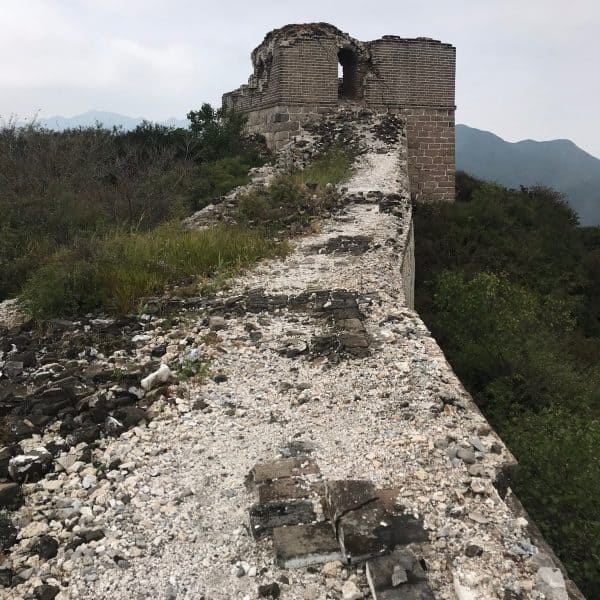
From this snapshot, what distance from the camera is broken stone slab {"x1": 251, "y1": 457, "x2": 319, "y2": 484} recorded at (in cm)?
290

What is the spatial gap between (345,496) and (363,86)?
11.9 meters

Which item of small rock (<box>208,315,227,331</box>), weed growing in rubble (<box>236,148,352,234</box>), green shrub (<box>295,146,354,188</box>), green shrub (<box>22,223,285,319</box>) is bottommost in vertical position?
small rock (<box>208,315,227,331</box>)

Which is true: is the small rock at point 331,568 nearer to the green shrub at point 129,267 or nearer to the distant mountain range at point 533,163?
the green shrub at point 129,267

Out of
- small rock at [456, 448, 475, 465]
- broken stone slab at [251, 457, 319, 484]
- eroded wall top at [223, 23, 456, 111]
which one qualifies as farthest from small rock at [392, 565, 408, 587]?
eroded wall top at [223, 23, 456, 111]

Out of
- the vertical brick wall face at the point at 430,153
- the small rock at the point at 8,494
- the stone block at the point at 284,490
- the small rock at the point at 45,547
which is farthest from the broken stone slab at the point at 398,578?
the vertical brick wall face at the point at 430,153

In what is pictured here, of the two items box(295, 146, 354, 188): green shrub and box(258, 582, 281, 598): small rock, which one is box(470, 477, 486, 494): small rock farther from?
box(295, 146, 354, 188): green shrub

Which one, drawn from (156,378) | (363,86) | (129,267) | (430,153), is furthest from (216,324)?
(430,153)

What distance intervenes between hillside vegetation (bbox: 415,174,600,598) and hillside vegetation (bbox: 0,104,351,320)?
280 cm

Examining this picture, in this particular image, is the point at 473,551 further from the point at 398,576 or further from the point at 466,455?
the point at 466,455

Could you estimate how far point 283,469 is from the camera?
2961 mm

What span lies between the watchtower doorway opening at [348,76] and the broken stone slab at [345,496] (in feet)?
38.5

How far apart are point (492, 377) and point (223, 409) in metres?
4.17

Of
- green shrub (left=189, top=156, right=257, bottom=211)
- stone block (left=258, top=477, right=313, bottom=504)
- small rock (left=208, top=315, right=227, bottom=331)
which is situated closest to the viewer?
stone block (left=258, top=477, right=313, bottom=504)

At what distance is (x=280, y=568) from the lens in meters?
2.40
